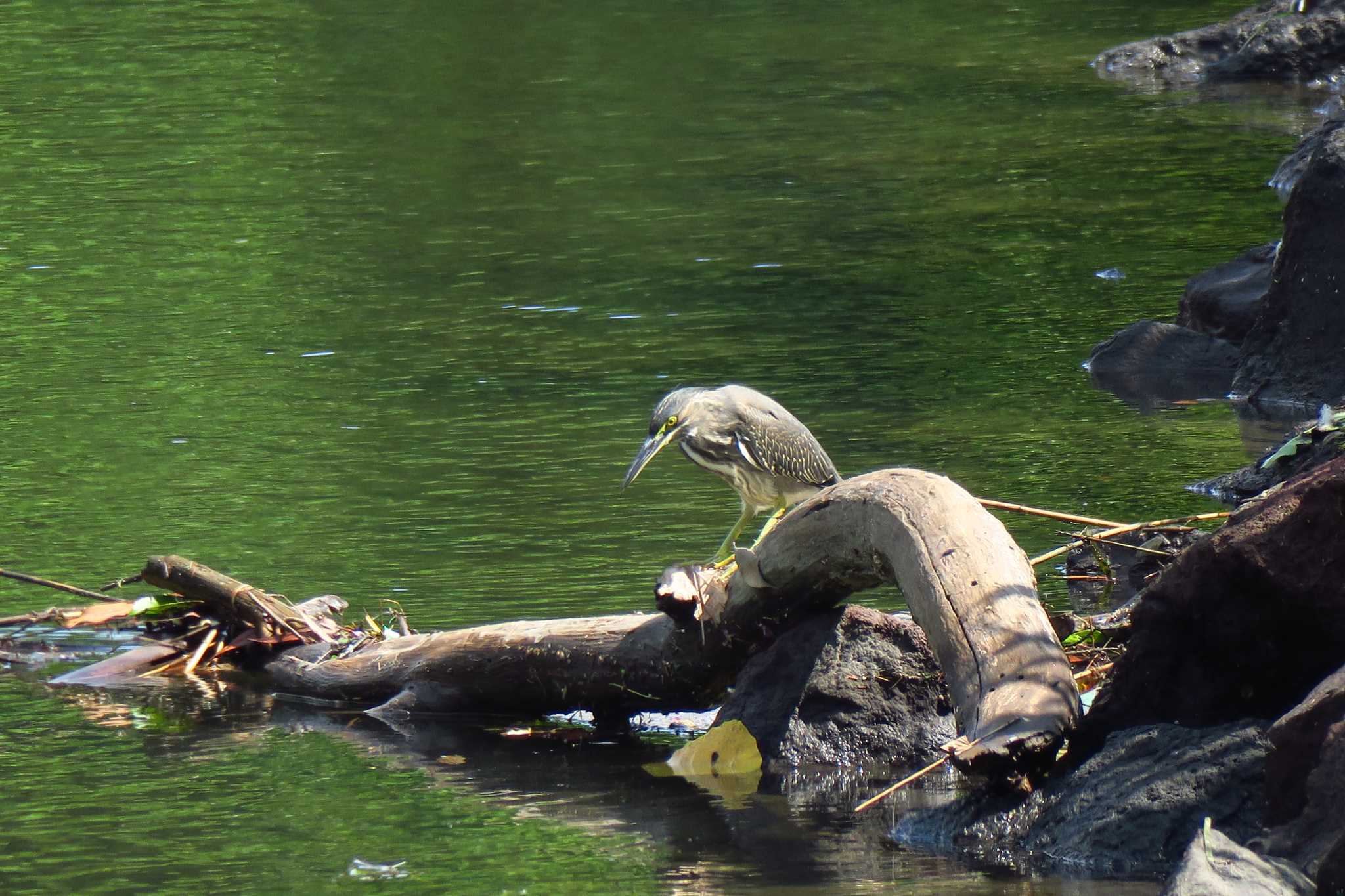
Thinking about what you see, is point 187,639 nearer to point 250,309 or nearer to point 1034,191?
point 250,309

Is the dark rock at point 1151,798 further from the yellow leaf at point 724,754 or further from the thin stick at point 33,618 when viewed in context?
the thin stick at point 33,618

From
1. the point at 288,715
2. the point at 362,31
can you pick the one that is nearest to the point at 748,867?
the point at 288,715

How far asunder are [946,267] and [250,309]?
4476 millimetres

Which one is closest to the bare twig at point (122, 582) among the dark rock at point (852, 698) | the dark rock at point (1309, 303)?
the dark rock at point (852, 698)

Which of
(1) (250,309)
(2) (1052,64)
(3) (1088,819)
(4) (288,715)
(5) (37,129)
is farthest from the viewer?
(2) (1052,64)

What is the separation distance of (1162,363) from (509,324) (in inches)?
155

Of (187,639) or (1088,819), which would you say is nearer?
(1088,819)

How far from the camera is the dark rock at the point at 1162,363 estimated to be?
11.4 metres

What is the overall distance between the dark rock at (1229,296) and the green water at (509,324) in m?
0.73

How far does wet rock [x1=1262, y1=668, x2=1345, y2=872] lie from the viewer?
4.53 m

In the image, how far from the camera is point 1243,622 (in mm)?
5293

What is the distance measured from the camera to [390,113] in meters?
20.4

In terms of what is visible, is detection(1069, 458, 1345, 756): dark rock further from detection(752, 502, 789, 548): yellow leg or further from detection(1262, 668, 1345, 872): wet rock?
detection(752, 502, 789, 548): yellow leg

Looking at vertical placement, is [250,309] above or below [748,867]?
below
